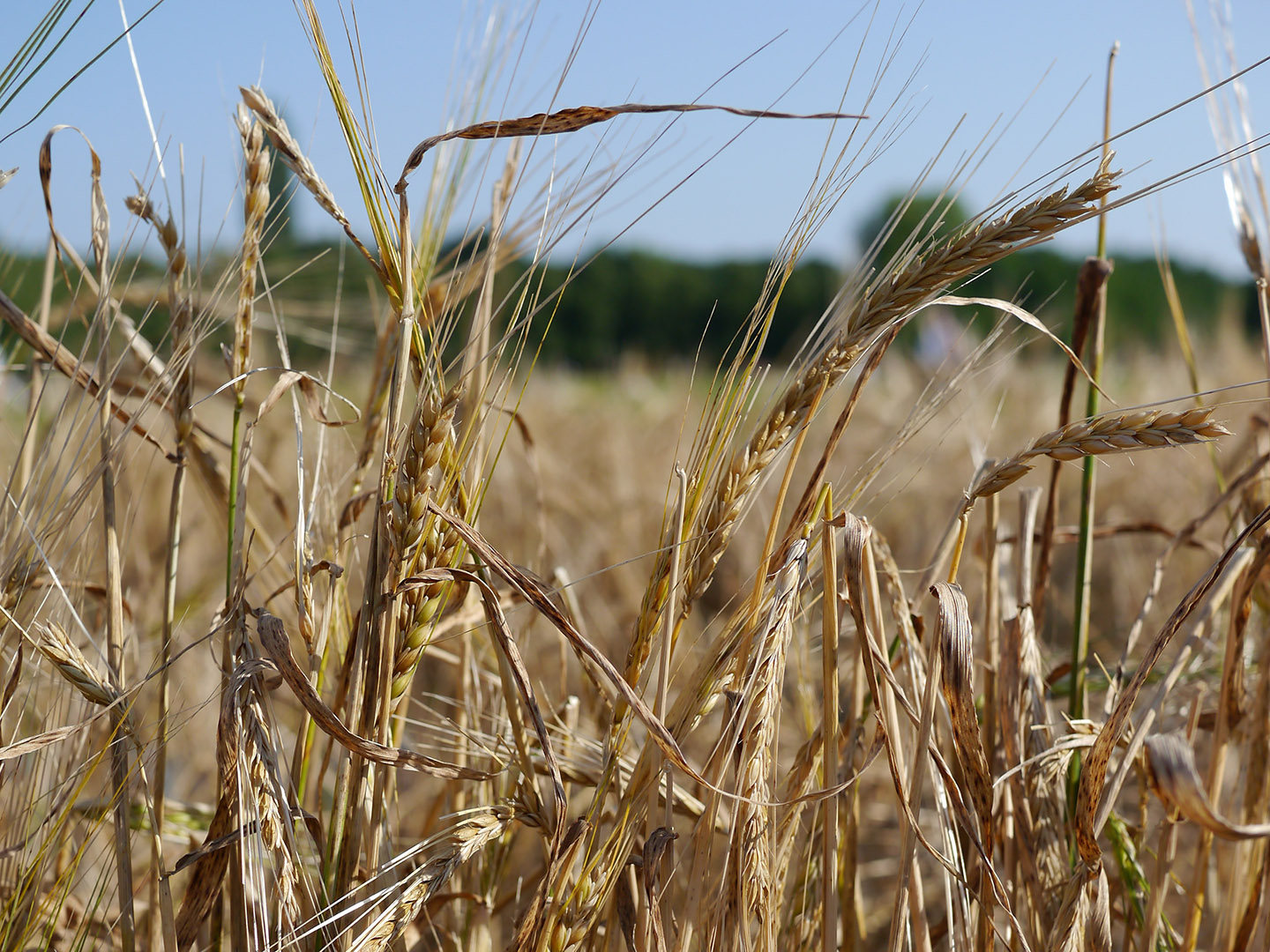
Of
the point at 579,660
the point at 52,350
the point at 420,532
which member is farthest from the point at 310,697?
the point at 52,350

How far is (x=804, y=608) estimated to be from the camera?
57cm

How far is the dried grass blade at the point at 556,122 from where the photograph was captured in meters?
0.43

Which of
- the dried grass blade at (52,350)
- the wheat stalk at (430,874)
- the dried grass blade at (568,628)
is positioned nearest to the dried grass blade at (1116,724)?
the dried grass blade at (568,628)

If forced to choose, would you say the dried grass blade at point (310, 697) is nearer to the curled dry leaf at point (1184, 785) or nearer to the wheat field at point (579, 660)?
the wheat field at point (579, 660)

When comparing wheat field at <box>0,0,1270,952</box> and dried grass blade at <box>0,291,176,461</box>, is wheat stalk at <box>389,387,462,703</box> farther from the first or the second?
dried grass blade at <box>0,291,176,461</box>

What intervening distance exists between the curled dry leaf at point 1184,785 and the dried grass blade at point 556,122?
0.30 m

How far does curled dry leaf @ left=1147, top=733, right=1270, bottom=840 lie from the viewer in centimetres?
32

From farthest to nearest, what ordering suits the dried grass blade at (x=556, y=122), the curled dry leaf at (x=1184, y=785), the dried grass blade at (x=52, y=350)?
the dried grass blade at (x=52, y=350), the dried grass blade at (x=556, y=122), the curled dry leaf at (x=1184, y=785)

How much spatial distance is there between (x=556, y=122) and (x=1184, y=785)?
39 centimetres

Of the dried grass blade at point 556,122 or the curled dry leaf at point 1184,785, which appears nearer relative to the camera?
the curled dry leaf at point 1184,785

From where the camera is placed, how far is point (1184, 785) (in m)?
0.32

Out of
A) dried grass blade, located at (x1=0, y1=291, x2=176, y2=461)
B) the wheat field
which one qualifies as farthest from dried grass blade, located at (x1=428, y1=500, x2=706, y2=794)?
dried grass blade, located at (x1=0, y1=291, x2=176, y2=461)

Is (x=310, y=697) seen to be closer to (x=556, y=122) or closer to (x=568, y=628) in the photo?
(x=568, y=628)

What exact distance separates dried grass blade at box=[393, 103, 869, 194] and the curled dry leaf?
297mm
